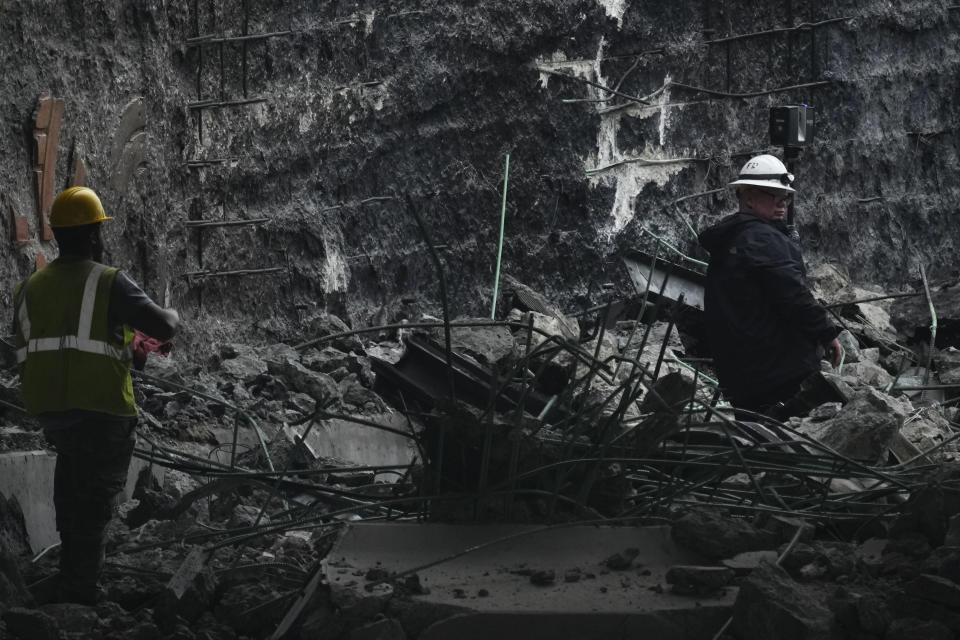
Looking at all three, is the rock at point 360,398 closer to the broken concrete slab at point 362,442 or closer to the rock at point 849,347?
the broken concrete slab at point 362,442

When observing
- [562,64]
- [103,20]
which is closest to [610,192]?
[562,64]

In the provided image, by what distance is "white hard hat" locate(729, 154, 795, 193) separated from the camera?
6.88 m

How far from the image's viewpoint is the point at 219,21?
34.7 feet

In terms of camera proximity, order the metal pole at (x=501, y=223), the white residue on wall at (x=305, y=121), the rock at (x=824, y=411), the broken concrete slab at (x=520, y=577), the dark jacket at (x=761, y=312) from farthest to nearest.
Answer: the metal pole at (x=501, y=223), the white residue on wall at (x=305, y=121), the rock at (x=824, y=411), the dark jacket at (x=761, y=312), the broken concrete slab at (x=520, y=577)

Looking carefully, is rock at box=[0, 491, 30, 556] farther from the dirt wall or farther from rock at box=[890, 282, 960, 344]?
rock at box=[890, 282, 960, 344]

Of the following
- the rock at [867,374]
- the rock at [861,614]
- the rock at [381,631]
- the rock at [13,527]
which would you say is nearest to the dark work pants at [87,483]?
the rock at [13,527]

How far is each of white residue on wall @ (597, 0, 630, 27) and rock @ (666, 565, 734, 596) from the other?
996 centimetres

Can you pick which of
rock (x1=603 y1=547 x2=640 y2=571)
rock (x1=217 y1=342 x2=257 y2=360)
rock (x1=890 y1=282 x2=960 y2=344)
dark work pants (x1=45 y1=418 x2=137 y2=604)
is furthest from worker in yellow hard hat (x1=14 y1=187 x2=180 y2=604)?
rock (x1=890 y1=282 x2=960 y2=344)

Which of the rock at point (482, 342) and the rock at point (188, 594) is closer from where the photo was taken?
the rock at point (188, 594)

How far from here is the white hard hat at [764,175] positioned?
6883 mm

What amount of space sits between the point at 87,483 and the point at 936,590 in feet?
8.37

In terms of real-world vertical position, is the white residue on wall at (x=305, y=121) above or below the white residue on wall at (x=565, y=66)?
below

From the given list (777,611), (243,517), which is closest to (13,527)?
(243,517)

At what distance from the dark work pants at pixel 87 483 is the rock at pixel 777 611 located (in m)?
2.10
